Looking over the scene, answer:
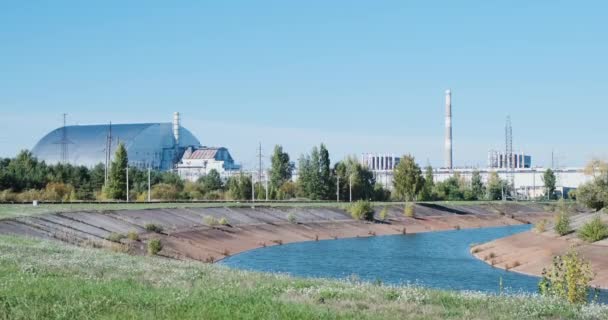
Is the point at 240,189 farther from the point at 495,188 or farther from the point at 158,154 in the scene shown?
the point at 158,154

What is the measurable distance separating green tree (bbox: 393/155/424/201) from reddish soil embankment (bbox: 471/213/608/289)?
63.5 meters

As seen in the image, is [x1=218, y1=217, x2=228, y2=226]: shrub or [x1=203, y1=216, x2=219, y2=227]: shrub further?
Answer: [x1=218, y1=217, x2=228, y2=226]: shrub

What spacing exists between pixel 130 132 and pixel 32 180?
292 ft

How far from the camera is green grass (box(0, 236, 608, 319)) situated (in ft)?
41.4

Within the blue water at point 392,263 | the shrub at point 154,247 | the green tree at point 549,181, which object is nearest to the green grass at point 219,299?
the blue water at point 392,263

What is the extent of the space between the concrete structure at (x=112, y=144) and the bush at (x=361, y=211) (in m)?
100

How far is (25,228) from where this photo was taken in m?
43.3

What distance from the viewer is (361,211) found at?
278ft

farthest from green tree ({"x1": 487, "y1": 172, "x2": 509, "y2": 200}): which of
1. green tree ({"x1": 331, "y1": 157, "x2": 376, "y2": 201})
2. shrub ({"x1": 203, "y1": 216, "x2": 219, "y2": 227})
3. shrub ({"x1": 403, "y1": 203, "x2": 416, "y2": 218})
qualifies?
shrub ({"x1": 203, "y1": 216, "x2": 219, "y2": 227})

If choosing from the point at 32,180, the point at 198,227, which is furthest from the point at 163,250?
the point at 32,180

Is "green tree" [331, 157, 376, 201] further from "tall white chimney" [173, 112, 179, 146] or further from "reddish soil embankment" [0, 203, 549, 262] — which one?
"tall white chimney" [173, 112, 179, 146]

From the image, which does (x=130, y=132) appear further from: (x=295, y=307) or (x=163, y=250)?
(x=295, y=307)

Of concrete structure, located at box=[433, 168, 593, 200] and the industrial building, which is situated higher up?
the industrial building

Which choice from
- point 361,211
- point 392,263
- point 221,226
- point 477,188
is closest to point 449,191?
point 477,188
